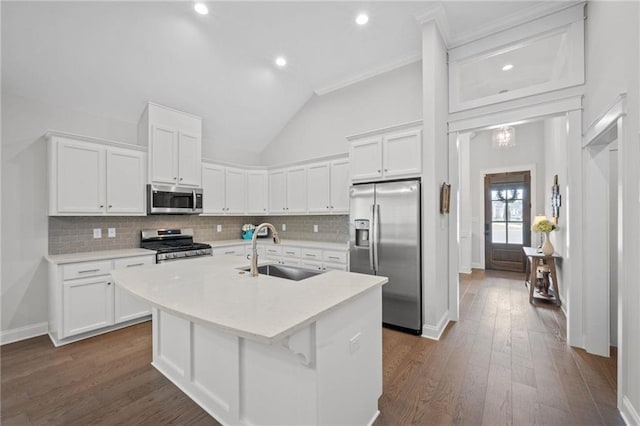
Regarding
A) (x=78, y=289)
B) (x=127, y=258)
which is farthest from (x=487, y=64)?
(x=78, y=289)

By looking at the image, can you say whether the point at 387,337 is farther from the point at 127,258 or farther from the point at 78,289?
the point at 78,289

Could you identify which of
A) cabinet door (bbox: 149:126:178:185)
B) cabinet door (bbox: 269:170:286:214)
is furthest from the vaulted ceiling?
cabinet door (bbox: 269:170:286:214)

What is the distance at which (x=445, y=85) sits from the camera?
136 inches

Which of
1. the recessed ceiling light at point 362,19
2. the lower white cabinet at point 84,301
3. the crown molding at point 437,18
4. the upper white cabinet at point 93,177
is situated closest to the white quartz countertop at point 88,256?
the lower white cabinet at point 84,301

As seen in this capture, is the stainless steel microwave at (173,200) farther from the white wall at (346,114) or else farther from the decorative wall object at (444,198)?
the decorative wall object at (444,198)

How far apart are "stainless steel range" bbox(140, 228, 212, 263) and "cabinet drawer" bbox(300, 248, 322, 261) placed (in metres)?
1.45

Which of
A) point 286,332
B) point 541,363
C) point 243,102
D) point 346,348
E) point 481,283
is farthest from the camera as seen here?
point 481,283

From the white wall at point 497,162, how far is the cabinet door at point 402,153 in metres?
4.57

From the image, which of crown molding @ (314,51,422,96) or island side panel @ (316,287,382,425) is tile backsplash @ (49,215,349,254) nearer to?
crown molding @ (314,51,422,96)

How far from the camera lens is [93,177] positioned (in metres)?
A: 3.29

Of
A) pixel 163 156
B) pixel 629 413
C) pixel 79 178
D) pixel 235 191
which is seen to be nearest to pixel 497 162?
pixel 629 413

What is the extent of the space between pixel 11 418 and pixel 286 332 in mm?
2412

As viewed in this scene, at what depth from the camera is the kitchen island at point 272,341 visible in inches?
48.3

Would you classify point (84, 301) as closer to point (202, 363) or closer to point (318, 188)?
point (202, 363)
